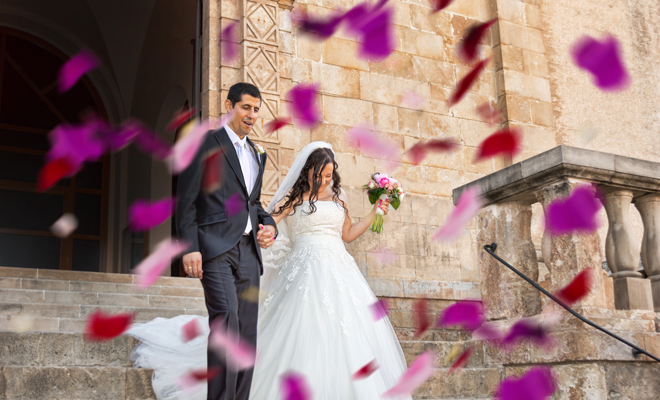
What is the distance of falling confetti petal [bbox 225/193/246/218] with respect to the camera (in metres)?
3.03

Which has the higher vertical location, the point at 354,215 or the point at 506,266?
the point at 354,215

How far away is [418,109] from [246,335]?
213 inches

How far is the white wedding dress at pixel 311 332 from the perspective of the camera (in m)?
3.20

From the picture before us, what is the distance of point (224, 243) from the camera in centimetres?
295

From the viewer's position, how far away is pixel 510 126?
26.8 feet

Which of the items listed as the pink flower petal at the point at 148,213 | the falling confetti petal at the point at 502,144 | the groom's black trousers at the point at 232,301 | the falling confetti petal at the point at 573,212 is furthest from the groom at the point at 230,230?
the pink flower petal at the point at 148,213

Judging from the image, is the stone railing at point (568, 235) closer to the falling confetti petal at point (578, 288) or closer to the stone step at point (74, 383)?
the falling confetti petal at point (578, 288)

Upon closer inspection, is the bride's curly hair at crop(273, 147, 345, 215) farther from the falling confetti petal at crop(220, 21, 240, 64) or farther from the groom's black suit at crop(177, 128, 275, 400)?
the falling confetti petal at crop(220, 21, 240, 64)

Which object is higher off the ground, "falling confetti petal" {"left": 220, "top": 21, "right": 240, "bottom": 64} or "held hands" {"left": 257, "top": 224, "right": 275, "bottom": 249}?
"falling confetti petal" {"left": 220, "top": 21, "right": 240, "bottom": 64}

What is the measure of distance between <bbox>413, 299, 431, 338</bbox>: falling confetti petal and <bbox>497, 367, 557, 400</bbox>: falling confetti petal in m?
2.61

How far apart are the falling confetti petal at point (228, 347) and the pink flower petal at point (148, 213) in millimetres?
6402

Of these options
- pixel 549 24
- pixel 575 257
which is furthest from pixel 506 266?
pixel 549 24

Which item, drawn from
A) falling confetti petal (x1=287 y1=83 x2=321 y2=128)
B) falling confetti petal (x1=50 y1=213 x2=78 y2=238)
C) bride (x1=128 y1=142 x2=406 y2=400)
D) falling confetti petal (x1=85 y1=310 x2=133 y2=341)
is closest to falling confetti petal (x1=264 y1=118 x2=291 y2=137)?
falling confetti petal (x1=287 y1=83 x2=321 y2=128)

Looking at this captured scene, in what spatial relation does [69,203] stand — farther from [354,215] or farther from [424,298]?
[424,298]
